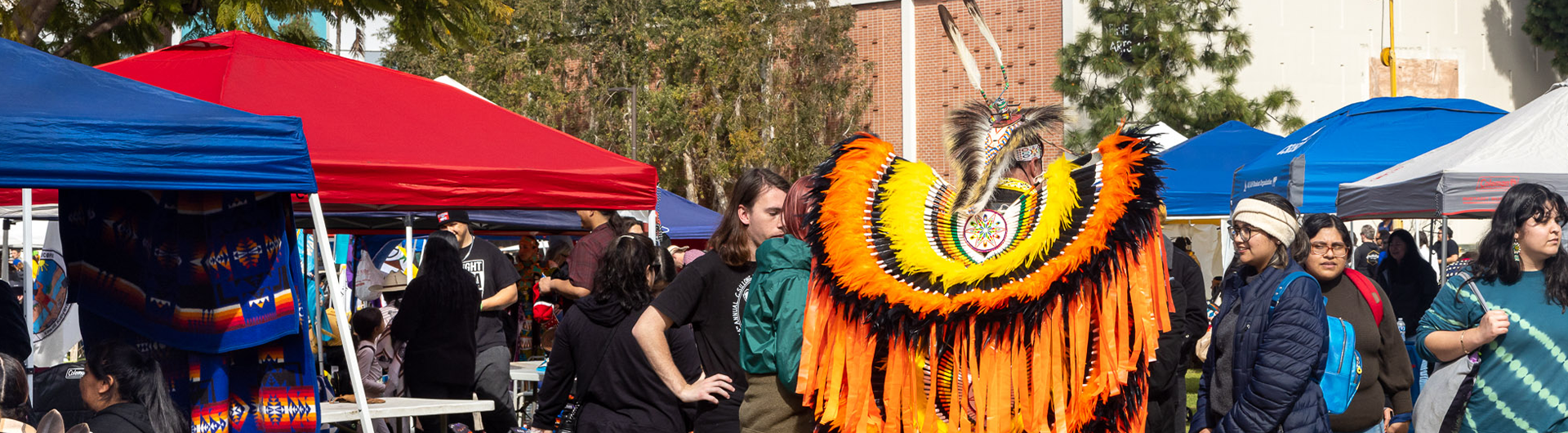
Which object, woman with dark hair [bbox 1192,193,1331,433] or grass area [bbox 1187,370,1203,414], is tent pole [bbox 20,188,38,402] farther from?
grass area [bbox 1187,370,1203,414]

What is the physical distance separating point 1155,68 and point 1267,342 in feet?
80.7

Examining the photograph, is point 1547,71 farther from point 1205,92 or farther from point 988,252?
point 988,252

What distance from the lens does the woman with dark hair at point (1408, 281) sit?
8.57m

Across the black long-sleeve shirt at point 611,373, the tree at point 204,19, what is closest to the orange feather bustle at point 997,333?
the black long-sleeve shirt at point 611,373

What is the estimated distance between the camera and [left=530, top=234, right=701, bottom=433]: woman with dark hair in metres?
4.58

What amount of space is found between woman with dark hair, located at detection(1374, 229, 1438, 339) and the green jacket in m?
6.34

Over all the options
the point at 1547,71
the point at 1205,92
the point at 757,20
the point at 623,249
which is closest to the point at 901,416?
the point at 623,249

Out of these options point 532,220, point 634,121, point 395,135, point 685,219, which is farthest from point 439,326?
point 634,121

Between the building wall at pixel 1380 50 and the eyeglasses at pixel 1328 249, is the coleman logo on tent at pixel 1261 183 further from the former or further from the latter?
the building wall at pixel 1380 50

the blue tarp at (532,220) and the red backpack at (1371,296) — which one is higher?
the blue tarp at (532,220)

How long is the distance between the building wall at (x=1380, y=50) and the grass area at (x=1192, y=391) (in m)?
21.4

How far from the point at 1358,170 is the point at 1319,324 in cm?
553

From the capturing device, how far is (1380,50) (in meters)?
34.9

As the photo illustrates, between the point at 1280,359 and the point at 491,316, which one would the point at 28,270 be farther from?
the point at 1280,359
